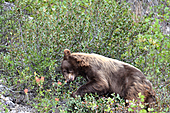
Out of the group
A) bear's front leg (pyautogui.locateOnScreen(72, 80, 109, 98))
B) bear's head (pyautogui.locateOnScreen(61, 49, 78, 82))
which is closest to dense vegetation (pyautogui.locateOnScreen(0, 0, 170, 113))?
bear's head (pyautogui.locateOnScreen(61, 49, 78, 82))

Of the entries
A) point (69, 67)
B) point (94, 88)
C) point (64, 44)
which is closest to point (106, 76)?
point (94, 88)

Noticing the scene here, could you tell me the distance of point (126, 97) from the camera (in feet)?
14.4

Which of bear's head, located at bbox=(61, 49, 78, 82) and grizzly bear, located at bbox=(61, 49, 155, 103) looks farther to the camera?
bear's head, located at bbox=(61, 49, 78, 82)

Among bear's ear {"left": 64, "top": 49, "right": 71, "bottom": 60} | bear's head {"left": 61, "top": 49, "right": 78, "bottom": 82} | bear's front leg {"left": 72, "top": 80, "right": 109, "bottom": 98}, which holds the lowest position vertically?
bear's front leg {"left": 72, "top": 80, "right": 109, "bottom": 98}

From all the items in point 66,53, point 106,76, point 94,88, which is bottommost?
A: point 94,88

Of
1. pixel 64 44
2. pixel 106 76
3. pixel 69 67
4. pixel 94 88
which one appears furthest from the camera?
pixel 64 44

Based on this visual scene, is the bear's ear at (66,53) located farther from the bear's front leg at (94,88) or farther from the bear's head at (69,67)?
the bear's front leg at (94,88)

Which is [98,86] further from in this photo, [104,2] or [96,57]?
[104,2]

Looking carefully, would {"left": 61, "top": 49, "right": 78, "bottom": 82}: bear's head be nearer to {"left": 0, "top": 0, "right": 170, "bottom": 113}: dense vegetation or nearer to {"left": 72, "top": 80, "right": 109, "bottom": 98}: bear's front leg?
{"left": 0, "top": 0, "right": 170, "bottom": 113}: dense vegetation

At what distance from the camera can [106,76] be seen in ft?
14.7

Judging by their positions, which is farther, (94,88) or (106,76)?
(106,76)

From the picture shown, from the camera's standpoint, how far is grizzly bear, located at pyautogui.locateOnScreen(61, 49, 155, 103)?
4352 mm

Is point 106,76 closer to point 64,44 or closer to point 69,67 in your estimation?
point 69,67

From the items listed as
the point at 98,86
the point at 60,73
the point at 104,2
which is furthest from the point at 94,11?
the point at 98,86
